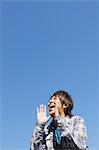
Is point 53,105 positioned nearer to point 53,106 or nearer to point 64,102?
point 53,106

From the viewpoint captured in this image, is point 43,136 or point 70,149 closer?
point 70,149

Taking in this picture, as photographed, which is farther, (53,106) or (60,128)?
(53,106)

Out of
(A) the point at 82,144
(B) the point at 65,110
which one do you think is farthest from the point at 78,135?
(B) the point at 65,110

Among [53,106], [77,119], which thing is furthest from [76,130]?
[53,106]

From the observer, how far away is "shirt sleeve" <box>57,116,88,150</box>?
12.0ft

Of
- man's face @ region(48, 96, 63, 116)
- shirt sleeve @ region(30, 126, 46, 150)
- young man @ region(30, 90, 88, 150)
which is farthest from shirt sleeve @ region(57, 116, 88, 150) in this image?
shirt sleeve @ region(30, 126, 46, 150)

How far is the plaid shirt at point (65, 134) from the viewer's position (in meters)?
3.68

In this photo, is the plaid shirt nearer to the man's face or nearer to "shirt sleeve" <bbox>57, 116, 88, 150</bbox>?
"shirt sleeve" <bbox>57, 116, 88, 150</bbox>

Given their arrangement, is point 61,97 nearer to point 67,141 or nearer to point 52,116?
point 52,116

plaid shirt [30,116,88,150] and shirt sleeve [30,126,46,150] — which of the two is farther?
shirt sleeve [30,126,46,150]

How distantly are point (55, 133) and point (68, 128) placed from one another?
0.19 metres

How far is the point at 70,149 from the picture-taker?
12.0ft

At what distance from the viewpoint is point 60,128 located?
3758 millimetres

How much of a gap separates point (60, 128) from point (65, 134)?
0.39 ft
